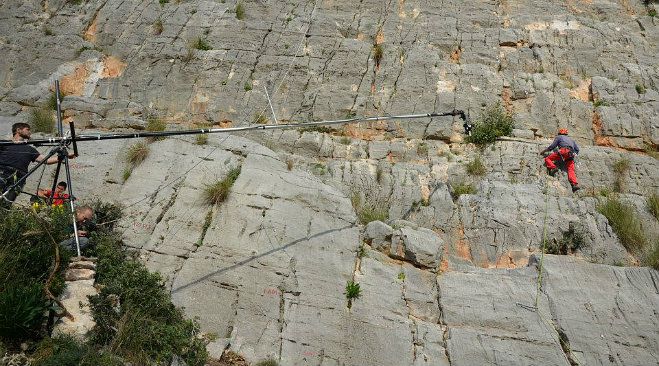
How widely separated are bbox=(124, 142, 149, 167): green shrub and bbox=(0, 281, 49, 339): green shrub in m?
4.45

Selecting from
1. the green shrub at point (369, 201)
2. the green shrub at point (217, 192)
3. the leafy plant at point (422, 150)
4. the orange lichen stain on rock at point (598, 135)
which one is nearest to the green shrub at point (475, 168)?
the leafy plant at point (422, 150)

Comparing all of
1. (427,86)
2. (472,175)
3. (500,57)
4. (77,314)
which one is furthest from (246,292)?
(500,57)

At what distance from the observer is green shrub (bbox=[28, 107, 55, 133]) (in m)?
13.4

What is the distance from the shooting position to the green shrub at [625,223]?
10.7 metres

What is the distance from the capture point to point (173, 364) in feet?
25.2

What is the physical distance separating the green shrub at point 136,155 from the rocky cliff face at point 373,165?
6.5 inches

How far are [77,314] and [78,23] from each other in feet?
39.9

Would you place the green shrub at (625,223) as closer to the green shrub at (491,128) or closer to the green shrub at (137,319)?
the green shrub at (491,128)

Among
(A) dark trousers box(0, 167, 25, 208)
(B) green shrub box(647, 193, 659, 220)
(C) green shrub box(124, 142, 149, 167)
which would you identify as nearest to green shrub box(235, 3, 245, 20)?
(C) green shrub box(124, 142, 149, 167)

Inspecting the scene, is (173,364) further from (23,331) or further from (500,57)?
(500,57)

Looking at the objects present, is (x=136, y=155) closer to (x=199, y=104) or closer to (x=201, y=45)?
(x=199, y=104)

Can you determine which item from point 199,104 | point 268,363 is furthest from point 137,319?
point 199,104

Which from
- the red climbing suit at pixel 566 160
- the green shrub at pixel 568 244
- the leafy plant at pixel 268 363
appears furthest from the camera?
the red climbing suit at pixel 566 160

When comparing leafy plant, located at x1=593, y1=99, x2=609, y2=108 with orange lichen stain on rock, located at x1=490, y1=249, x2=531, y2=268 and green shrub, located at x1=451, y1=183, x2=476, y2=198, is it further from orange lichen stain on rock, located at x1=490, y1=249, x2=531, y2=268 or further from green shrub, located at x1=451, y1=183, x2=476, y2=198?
orange lichen stain on rock, located at x1=490, y1=249, x2=531, y2=268
